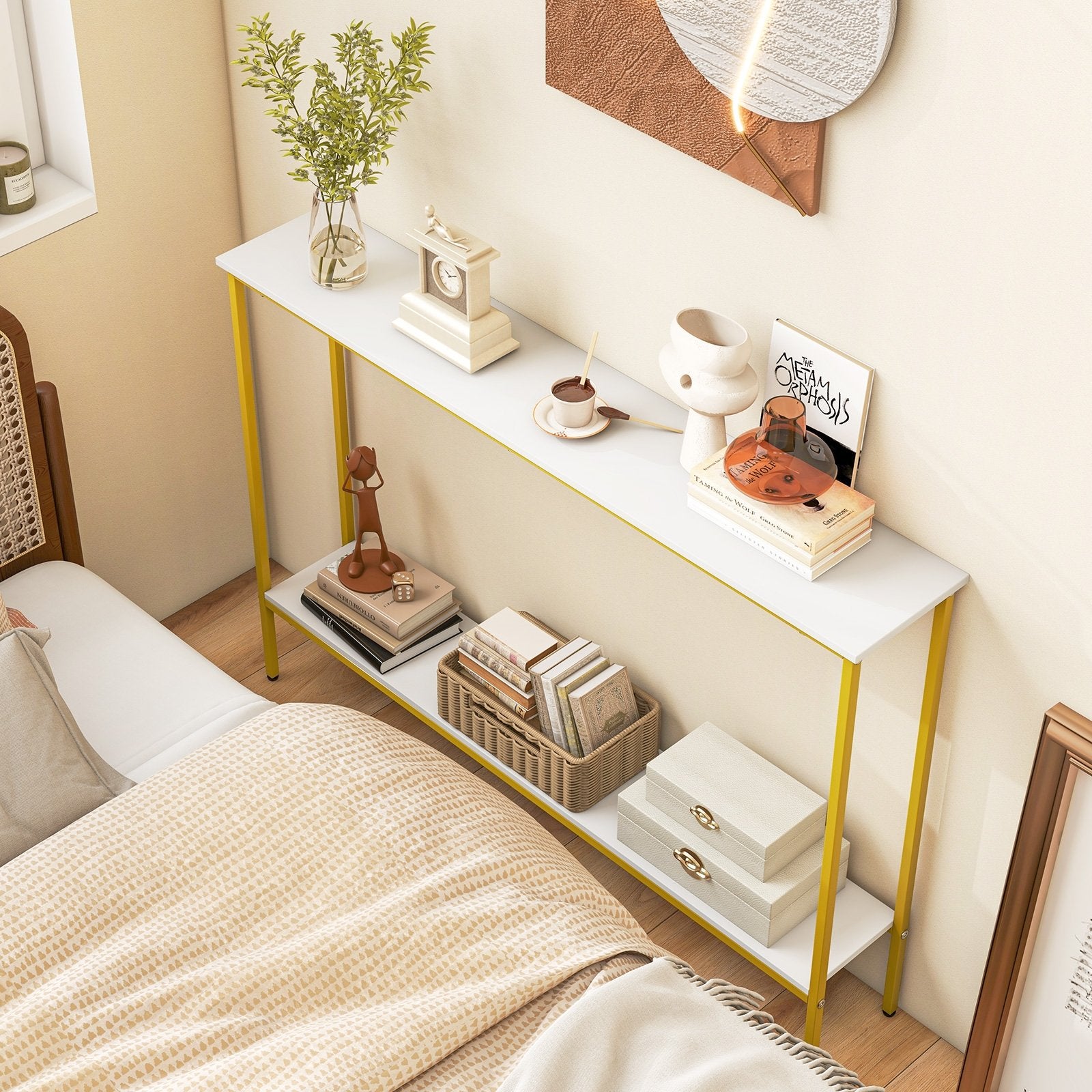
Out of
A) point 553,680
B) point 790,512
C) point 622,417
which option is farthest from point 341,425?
point 790,512

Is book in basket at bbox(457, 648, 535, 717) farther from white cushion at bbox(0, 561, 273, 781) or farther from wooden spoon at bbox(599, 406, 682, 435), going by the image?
wooden spoon at bbox(599, 406, 682, 435)

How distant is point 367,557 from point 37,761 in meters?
0.88

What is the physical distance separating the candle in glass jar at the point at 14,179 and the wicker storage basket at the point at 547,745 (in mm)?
1105

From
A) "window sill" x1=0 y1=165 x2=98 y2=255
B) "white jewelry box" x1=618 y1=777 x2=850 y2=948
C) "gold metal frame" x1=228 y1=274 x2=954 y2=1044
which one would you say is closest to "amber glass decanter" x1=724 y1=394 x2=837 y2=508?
"gold metal frame" x1=228 y1=274 x2=954 y2=1044

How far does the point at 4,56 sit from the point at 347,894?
162 centimetres

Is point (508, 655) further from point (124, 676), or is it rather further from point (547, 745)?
point (124, 676)

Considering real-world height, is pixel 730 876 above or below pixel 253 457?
below

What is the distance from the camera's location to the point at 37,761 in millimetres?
2172

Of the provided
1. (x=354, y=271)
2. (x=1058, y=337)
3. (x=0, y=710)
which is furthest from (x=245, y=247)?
(x=1058, y=337)

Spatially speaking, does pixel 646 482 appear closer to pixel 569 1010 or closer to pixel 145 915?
pixel 569 1010

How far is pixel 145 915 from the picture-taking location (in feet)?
6.42

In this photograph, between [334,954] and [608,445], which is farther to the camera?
[608,445]

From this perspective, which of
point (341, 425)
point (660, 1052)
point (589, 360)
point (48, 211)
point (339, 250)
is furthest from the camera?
point (341, 425)

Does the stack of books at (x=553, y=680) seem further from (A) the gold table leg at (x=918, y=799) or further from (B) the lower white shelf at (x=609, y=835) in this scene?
(A) the gold table leg at (x=918, y=799)
